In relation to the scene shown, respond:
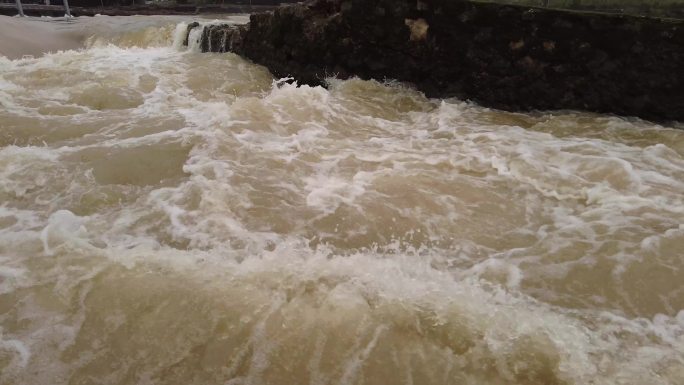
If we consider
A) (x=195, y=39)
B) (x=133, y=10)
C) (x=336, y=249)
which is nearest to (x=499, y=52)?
(x=336, y=249)

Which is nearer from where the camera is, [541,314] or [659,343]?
[659,343]

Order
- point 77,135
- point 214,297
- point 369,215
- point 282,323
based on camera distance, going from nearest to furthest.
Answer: point 282,323, point 214,297, point 369,215, point 77,135

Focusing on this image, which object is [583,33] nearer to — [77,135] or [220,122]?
[220,122]

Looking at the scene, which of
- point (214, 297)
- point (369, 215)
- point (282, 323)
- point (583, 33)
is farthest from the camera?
point (583, 33)

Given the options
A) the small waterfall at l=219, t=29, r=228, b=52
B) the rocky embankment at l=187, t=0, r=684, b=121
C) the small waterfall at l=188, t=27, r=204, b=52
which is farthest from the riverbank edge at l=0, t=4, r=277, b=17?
the rocky embankment at l=187, t=0, r=684, b=121

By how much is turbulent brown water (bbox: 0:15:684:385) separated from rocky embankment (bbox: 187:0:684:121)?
0.50 meters

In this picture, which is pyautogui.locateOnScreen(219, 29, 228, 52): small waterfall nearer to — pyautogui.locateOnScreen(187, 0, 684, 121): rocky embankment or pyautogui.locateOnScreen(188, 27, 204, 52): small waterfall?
pyautogui.locateOnScreen(188, 27, 204, 52): small waterfall

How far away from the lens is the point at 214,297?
9.62 feet

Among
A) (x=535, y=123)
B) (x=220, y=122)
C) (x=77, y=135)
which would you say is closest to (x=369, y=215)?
(x=220, y=122)

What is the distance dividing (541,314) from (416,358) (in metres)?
0.91

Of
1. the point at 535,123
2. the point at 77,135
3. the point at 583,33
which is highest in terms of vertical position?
the point at 583,33

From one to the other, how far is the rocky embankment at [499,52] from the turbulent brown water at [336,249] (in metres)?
0.50

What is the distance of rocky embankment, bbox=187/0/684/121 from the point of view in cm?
590

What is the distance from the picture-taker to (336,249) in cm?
354
